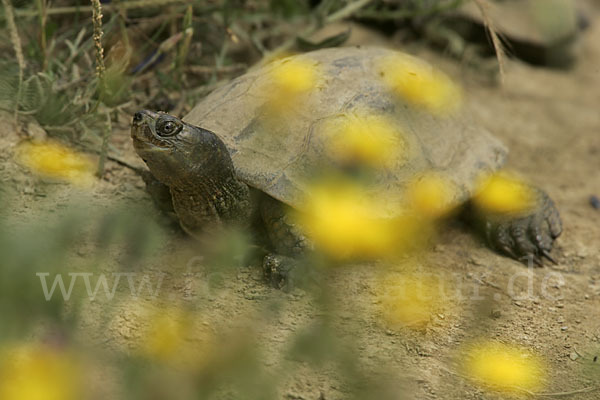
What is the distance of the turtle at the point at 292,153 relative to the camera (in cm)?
244

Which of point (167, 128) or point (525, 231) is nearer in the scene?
point (167, 128)

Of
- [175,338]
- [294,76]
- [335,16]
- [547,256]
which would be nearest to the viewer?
[175,338]

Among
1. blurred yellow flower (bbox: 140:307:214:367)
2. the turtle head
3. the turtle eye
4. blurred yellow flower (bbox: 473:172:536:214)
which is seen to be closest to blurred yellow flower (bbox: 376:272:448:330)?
blurred yellow flower (bbox: 473:172:536:214)

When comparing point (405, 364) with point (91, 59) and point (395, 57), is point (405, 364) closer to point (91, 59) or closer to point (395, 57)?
point (395, 57)

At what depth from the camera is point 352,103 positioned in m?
2.80

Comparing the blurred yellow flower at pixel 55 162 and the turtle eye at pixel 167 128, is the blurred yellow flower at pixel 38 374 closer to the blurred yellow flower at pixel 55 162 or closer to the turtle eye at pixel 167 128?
the turtle eye at pixel 167 128

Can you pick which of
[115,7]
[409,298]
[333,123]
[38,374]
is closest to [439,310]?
[409,298]

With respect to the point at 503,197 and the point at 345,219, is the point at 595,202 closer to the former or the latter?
the point at 503,197

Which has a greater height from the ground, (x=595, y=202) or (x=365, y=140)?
(x=365, y=140)

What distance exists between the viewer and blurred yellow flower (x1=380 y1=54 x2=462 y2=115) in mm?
2992

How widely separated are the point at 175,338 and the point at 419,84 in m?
1.73

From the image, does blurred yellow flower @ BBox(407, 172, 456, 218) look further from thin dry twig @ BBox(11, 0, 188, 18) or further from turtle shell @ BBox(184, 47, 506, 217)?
thin dry twig @ BBox(11, 0, 188, 18)

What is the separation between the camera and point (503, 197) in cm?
312

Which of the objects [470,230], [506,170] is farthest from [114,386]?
[506,170]
